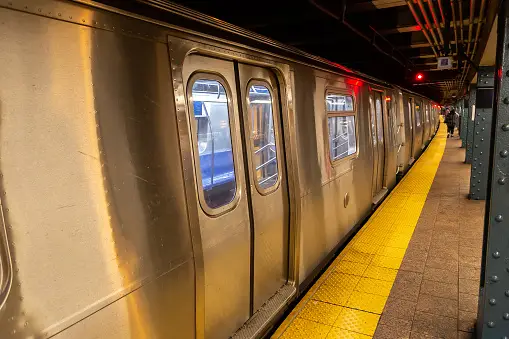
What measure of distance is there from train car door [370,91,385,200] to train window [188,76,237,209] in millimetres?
4512

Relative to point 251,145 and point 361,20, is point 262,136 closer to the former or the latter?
point 251,145

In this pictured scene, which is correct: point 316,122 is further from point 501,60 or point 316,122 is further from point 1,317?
point 1,317

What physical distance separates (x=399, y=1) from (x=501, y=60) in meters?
2.96

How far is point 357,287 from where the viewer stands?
3771 millimetres

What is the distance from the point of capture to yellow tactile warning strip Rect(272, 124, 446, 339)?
311cm

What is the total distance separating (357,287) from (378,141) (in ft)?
13.5

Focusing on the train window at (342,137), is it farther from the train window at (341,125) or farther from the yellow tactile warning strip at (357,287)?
the yellow tactile warning strip at (357,287)

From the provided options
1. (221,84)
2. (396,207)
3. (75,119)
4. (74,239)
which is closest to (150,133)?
(75,119)

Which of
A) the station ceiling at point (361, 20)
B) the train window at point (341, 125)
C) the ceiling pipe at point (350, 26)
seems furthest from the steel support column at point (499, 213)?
the train window at point (341, 125)

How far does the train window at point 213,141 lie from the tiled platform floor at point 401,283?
53.3 inches

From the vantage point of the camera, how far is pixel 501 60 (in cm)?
220

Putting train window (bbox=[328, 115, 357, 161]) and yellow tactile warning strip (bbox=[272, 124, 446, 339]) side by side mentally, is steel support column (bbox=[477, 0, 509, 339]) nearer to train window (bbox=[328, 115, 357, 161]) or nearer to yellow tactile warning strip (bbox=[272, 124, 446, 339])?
yellow tactile warning strip (bbox=[272, 124, 446, 339])

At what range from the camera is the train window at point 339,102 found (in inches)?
184

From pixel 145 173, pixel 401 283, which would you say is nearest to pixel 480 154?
pixel 401 283
